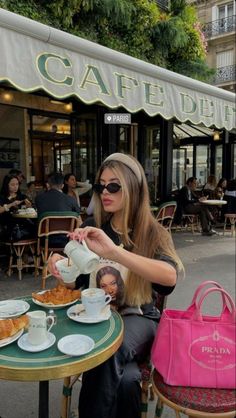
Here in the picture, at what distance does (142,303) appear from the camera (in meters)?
1.80

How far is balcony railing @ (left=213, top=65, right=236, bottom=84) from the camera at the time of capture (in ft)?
81.9

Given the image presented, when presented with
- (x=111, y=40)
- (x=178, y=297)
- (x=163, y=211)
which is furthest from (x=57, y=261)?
(x=111, y=40)

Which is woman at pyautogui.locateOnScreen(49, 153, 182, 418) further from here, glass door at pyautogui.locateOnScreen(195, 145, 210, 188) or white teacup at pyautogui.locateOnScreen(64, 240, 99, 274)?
glass door at pyautogui.locateOnScreen(195, 145, 210, 188)

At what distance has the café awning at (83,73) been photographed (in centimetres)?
274

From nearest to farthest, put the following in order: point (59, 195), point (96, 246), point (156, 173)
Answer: point (96, 246)
point (59, 195)
point (156, 173)

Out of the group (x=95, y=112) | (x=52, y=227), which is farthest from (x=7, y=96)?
(x=52, y=227)

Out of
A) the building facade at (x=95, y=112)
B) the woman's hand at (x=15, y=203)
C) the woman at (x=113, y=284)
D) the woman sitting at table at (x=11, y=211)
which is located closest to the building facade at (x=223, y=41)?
the building facade at (x=95, y=112)

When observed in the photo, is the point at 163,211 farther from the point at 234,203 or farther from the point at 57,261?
the point at 57,261

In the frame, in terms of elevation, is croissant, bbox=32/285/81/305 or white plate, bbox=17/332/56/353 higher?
croissant, bbox=32/285/81/305

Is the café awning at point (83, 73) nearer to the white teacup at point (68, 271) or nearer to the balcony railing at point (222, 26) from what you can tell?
the white teacup at point (68, 271)

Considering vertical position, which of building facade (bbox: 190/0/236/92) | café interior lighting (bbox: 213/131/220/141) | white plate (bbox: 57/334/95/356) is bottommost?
white plate (bbox: 57/334/95/356)

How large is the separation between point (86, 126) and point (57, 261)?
710cm

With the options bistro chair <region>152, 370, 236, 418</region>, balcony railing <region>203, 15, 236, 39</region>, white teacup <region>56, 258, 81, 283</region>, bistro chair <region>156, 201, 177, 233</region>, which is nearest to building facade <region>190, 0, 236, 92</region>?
balcony railing <region>203, 15, 236, 39</region>

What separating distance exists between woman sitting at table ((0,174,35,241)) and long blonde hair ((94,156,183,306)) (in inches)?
123
